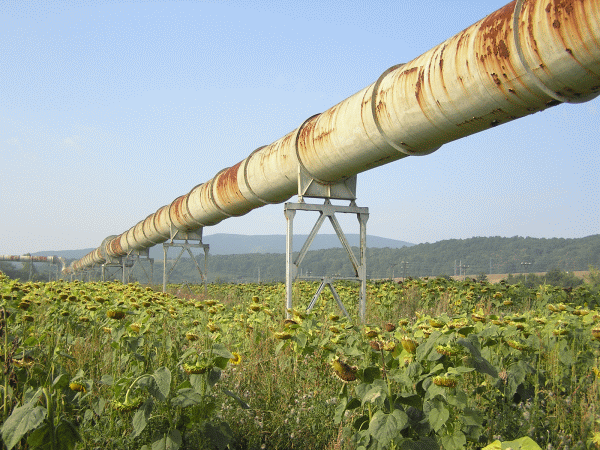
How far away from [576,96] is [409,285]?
6.83 meters

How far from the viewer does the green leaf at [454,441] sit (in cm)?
237

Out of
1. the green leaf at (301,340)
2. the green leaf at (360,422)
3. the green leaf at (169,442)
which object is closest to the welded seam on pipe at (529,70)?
the green leaf at (301,340)

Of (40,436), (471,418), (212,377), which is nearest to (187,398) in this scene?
(212,377)

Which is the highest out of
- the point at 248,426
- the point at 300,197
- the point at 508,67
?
the point at 508,67

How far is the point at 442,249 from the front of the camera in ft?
381

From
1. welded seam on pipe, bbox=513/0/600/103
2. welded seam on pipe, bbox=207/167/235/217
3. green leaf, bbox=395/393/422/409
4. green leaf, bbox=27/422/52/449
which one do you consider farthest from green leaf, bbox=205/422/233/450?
welded seam on pipe, bbox=207/167/235/217

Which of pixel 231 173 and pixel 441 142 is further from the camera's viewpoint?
pixel 231 173

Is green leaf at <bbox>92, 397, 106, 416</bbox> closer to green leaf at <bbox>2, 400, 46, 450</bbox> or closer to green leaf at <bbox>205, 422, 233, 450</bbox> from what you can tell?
green leaf at <bbox>2, 400, 46, 450</bbox>

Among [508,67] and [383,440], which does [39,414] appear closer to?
[383,440]

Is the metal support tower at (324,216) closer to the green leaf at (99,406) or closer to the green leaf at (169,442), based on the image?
the green leaf at (99,406)

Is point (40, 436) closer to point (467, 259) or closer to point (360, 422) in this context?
point (360, 422)

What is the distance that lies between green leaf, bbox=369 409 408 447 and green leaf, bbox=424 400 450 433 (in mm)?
139

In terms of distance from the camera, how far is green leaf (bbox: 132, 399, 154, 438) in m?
2.30

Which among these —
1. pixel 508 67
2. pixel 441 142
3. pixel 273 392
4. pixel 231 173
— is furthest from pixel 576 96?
pixel 231 173
